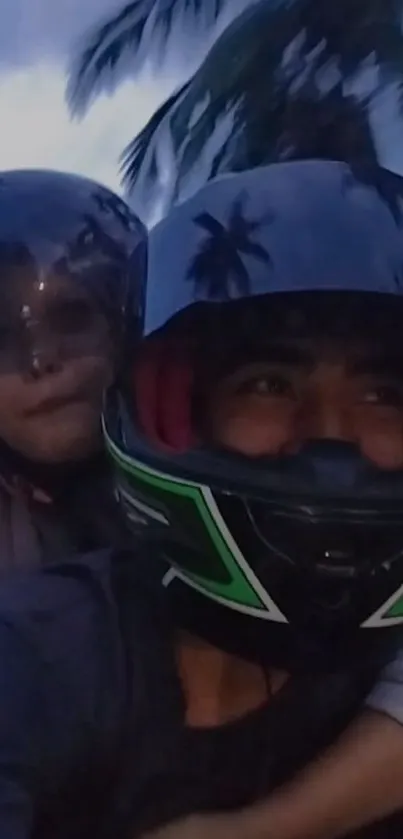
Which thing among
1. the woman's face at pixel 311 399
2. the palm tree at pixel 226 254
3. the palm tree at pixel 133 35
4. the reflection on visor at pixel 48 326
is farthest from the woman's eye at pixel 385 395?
the palm tree at pixel 133 35

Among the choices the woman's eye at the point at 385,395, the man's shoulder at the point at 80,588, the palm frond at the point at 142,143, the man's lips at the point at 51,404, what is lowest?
the man's shoulder at the point at 80,588

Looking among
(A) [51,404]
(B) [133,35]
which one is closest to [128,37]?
(B) [133,35]

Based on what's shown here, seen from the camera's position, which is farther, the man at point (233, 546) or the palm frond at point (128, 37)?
the palm frond at point (128, 37)

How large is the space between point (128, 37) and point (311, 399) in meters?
0.40

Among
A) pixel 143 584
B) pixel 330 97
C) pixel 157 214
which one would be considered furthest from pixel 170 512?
pixel 330 97

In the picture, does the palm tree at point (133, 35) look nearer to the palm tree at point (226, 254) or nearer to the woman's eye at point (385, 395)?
the palm tree at point (226, 254)

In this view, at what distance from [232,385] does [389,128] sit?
302 mm

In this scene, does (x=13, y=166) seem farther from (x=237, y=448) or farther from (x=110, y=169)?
(x=237, y=448)

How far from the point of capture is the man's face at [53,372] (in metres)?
1.57

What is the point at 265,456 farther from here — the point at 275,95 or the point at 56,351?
the point at 275,95

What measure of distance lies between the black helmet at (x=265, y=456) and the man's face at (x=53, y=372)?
0.04 meters

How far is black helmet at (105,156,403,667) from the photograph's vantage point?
58.1 inches

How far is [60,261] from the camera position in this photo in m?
1.62

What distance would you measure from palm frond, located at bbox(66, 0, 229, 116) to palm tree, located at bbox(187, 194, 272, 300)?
16 centimetres
